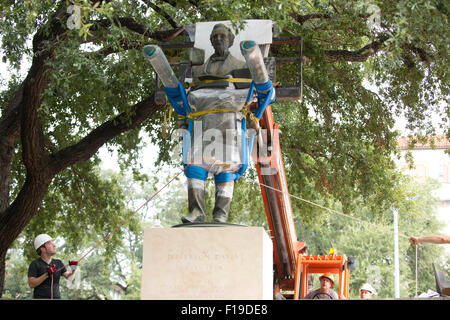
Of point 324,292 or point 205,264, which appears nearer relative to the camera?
point 205,264

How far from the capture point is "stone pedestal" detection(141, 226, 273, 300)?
4691 mm

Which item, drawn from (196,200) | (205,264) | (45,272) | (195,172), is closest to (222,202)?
(196,200)

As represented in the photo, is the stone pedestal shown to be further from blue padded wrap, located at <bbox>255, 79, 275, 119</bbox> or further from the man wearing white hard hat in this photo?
the man wearing white hard hat

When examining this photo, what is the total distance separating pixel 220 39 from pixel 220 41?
2 centimetres

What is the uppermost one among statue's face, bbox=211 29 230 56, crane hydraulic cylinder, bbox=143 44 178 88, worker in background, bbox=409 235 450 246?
statue's face, bbox=211 29 230 56

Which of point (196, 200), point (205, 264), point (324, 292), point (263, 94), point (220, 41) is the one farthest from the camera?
point (324, 292)

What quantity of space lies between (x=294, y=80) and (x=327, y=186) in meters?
3.28

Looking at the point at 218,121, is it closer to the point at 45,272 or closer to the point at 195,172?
the point at 195,172

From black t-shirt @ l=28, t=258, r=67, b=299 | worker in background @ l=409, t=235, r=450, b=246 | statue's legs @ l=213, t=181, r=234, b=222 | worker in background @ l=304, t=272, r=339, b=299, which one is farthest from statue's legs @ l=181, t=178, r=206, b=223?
worker in background @ l=304, t=272, r=339, b=299

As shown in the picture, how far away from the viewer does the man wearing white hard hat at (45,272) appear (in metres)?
6.14

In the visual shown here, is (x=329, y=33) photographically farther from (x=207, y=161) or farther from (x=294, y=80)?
(x=207, y=161)

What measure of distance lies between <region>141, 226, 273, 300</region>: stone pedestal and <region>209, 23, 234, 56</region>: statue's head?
2.00 m

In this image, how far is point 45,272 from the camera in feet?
20.4

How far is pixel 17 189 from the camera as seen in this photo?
12.1m
